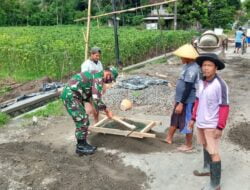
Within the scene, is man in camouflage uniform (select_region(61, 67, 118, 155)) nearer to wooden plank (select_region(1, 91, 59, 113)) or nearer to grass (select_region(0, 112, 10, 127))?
grass (select_region(0, 112, 10, 127))

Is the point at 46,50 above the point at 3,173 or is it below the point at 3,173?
above

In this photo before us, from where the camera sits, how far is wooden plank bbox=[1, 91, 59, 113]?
819 cm

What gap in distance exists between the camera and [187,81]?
199 inches

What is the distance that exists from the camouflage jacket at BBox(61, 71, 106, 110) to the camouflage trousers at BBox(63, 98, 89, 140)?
0.06 m

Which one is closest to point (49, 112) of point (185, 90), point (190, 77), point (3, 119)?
point (3, 119)

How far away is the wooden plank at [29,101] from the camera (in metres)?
8.19

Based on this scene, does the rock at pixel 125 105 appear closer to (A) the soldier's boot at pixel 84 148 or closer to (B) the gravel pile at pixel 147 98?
(B) the gravel pile at pixel 147 98

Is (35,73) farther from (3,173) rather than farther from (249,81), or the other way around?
(3,173)

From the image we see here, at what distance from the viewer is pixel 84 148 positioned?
540 cm

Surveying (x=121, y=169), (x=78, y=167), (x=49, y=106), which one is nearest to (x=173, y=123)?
A: (x=121, y=169)

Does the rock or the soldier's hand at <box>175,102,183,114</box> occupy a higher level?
the soldier's hand at <box>175,102,183,114</box>

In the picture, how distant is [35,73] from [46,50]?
0.90 meters

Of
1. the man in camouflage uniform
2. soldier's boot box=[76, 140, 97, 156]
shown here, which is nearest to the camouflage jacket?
the man in camouflage uniform

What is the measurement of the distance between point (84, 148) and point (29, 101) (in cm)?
380
